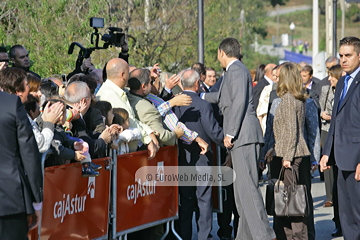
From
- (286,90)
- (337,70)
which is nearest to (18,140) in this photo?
(286,90)

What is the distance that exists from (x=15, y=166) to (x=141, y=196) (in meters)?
2.49

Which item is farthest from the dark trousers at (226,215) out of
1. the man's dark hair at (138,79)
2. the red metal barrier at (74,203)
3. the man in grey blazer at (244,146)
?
the red metal barrier at (74,203)

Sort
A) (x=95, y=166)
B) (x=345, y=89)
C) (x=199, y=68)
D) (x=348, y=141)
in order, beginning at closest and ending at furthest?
1. (x=95, y=166)
2. (x=348, y=141)
3. (x=345, y=89)
4. (x=199, y=68)

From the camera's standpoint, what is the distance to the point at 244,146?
7.21m

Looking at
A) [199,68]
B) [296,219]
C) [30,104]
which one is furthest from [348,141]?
[199,68]

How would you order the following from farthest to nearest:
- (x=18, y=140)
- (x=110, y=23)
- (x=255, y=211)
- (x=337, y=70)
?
(x=110, y=23)
(x=337, y=70)
(x=255, y=211)
(x=18, y=140)

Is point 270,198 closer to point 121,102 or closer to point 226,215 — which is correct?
point 226,215

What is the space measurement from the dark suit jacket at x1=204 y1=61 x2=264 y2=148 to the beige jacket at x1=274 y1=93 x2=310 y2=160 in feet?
0.86

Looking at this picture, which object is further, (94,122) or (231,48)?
(231,48)

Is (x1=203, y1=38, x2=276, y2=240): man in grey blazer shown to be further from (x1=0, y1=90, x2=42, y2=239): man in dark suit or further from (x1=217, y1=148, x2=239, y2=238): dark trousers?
(x1=0, y1=90, x2=42, y2=239): man in dark suit

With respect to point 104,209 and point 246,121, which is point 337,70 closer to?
point 246,121

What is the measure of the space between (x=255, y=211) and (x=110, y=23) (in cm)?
852

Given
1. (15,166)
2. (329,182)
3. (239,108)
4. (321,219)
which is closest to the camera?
(15,166)

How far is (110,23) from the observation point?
48.0ft
